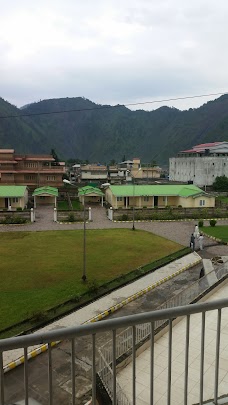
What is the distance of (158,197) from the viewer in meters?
43.4

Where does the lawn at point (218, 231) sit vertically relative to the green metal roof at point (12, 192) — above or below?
below

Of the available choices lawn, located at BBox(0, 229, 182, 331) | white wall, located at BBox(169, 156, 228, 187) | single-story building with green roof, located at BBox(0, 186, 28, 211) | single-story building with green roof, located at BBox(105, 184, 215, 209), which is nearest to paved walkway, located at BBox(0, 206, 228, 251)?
lawn, located at BBox(0, 229, 182, 331)

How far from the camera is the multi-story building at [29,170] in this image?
50625 mm

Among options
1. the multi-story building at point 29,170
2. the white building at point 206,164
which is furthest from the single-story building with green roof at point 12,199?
the white building at point 206,164

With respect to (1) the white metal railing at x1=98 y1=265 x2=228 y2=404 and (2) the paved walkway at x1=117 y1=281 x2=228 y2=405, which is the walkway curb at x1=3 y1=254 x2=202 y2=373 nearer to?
(1) the white metal railing at x1=98 y1=265 x2=228 y2=404

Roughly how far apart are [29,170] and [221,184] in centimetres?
3395

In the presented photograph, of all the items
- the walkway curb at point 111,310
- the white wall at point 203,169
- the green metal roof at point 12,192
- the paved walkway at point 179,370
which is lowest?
the walkway curb at point 111,310

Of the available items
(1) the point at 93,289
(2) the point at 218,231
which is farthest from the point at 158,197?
(1) the point at 93,289

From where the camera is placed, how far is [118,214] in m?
36.2

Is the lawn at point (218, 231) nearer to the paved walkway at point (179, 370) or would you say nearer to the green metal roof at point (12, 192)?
the paved walkway at point (179, 370)

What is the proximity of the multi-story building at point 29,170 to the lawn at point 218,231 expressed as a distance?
2881 cm

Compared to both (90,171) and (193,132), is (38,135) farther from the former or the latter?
(90,171)

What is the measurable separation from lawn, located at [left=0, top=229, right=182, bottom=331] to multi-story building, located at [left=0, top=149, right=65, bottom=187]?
24.8 metres

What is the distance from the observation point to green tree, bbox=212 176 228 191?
60.4 meters
